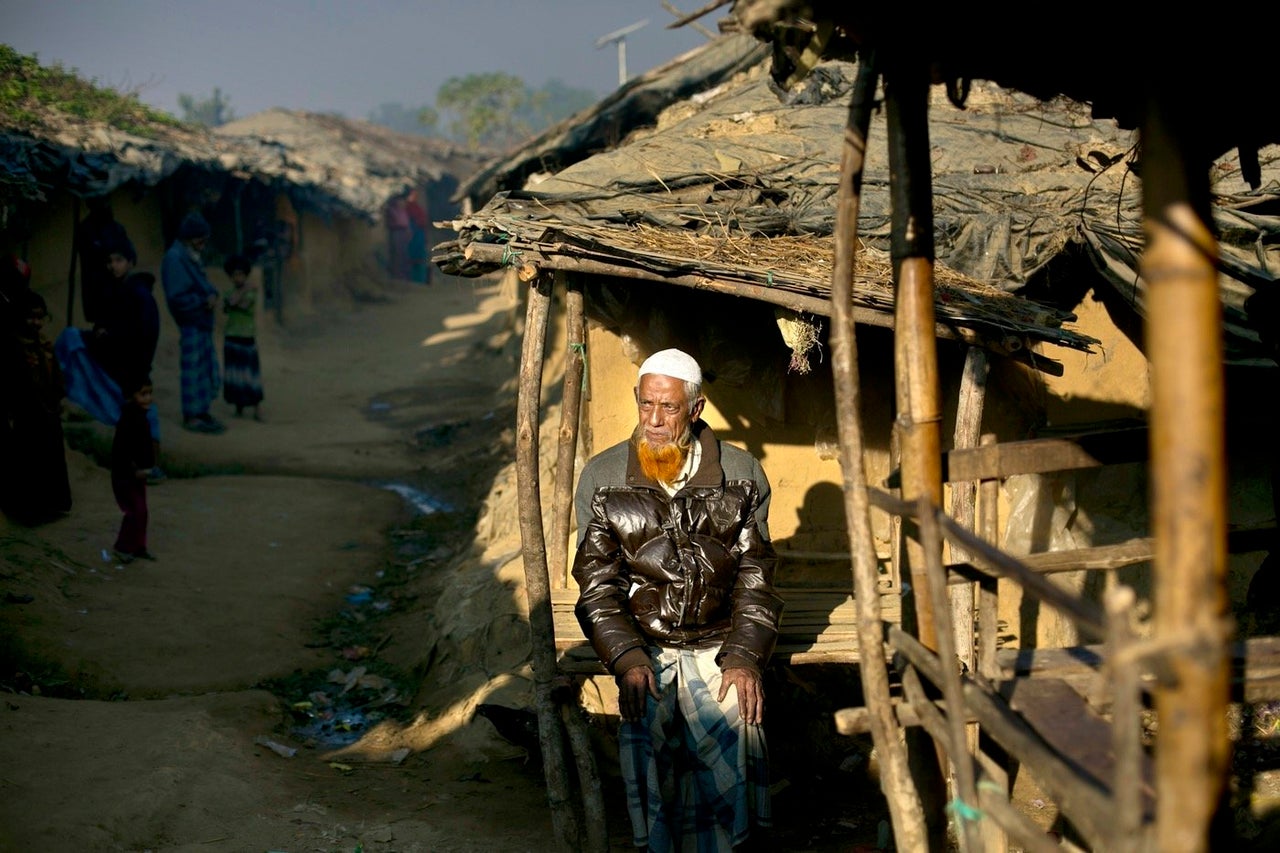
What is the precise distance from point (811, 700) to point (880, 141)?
372 cm

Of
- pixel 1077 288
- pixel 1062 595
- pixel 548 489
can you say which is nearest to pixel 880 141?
pixel 1077 288

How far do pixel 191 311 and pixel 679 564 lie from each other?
10.1 m

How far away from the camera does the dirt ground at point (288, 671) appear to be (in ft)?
17.9

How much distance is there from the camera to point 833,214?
6617 millimetres

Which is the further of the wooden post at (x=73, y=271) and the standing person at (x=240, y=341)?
the standing person at (x=240, y=341)

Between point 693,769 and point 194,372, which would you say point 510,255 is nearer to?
point 693,769

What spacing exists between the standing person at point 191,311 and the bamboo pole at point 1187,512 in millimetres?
12692

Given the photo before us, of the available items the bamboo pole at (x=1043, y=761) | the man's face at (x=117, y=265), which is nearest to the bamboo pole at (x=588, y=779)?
the bamboo pole at (x=1043, y=761)

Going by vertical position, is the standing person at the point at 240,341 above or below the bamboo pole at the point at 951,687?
above

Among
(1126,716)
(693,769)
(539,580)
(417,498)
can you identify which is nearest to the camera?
(1126,716)

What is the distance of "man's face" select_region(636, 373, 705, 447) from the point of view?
486 centimetres

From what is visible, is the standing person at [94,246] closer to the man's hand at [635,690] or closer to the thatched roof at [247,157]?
the thatched roof at [247,157]

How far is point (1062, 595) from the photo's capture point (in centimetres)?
229

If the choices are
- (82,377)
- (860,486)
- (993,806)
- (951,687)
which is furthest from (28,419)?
(993,806)
